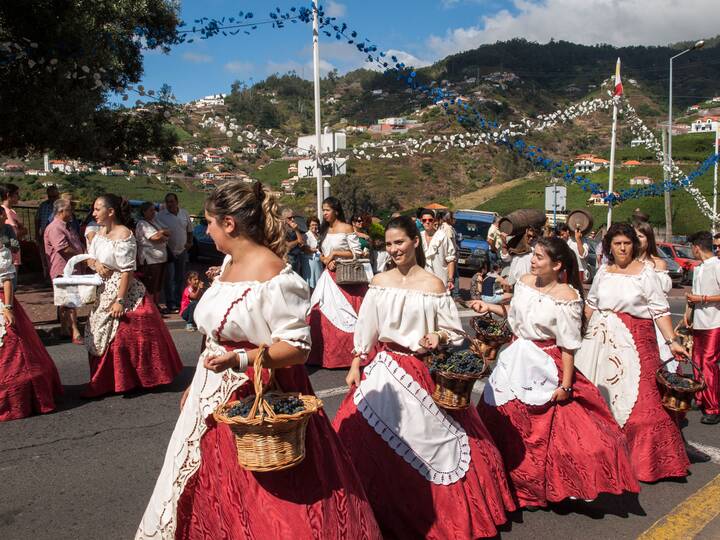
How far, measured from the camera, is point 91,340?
613 centimetres

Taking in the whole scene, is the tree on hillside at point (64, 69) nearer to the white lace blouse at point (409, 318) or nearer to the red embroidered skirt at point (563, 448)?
the white lace blouse at point (409, 318)

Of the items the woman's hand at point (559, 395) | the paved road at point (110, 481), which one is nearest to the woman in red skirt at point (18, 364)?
the paved road at point (110, 481)

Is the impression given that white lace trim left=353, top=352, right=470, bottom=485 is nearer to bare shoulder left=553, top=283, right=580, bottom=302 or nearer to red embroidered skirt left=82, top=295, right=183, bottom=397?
bare shoulder left=553, top=283, right=580, bottom=302

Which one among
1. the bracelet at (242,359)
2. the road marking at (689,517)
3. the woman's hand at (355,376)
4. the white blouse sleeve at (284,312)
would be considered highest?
the white blouse sleeve at (284,312)

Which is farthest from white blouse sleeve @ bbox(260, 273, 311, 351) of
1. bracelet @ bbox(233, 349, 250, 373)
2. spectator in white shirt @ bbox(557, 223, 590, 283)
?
spectator in white shirt @ bbox(557, 223, 590, 283)

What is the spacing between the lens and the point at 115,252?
5934 mm

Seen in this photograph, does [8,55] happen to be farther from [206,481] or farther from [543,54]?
[543,54]

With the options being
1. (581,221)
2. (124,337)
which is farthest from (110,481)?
(581,221)

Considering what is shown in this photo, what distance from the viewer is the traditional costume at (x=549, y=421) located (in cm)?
411

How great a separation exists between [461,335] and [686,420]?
3.59 m

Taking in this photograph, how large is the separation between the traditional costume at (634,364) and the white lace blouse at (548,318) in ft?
3.37

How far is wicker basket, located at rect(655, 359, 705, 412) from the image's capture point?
471 cm

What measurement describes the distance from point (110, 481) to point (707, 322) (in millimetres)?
5472

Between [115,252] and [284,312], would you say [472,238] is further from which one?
[284,312]
